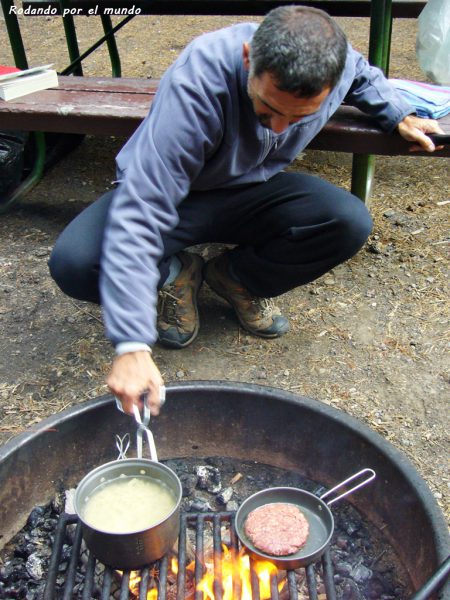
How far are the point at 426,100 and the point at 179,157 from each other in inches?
50.8

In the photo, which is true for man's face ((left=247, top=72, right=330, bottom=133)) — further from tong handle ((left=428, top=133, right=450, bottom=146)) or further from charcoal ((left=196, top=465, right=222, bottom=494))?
charcoal ((left=196, top=465, right=222, bottom=494))

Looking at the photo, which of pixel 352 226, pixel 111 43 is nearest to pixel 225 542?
pixel 352 226

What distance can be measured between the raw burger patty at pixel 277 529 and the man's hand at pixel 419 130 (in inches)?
60.6

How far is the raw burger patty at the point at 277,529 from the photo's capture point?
5.72 feet

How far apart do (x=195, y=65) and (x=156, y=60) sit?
14.9 ft

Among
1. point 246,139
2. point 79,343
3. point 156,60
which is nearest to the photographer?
point 246,139

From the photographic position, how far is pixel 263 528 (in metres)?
1.79

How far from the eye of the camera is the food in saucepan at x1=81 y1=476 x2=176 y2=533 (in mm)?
1656

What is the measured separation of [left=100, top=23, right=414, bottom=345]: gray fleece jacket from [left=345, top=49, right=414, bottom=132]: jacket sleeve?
6 centimetres

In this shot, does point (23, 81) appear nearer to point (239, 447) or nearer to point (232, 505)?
point (239, 447)

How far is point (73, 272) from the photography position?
7.86ft

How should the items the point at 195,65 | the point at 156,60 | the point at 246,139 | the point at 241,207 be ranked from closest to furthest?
the point at 195,65, the point at 246,139, the point at 241,207, the point at 156,60

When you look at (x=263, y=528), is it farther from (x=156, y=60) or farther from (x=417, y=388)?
(x=156, y=60)

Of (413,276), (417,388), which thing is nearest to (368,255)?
(413,276)
